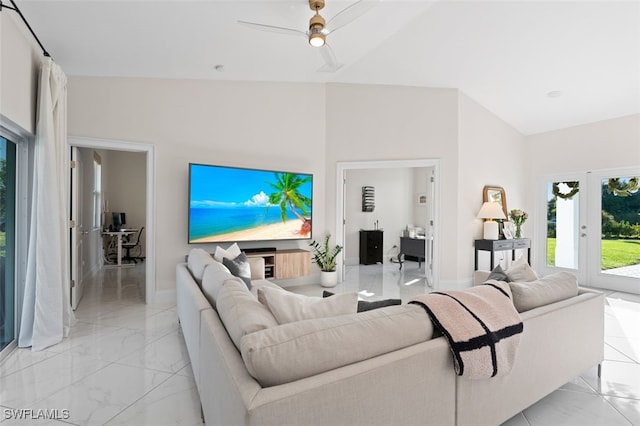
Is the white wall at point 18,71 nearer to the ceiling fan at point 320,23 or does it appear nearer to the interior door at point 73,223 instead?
the interior door at point 73,223

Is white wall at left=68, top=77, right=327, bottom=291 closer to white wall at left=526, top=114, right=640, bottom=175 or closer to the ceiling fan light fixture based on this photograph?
the ceiling fan light fixture

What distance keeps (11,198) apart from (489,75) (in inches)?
219

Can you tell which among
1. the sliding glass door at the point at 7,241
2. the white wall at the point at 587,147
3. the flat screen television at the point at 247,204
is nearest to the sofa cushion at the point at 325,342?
the sliding glass door at the point at 7,241

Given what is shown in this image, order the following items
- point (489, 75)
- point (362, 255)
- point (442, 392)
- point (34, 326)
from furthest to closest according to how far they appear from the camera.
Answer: point (362, 255) < point (489, 75) < point (34, 326) < point (442, 392)

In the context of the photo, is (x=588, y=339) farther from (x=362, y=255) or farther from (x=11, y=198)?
(x=362, y=255)

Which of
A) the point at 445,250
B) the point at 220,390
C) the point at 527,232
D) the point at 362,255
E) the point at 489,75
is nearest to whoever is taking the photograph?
the point at 220,390

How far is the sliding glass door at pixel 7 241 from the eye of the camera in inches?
107

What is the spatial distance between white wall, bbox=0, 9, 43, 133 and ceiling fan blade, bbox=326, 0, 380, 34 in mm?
2387

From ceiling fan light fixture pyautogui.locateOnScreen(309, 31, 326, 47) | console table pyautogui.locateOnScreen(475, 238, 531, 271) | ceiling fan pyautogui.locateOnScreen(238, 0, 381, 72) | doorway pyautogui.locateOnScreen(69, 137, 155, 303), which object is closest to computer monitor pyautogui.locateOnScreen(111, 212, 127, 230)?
doorway pyautogui.locateOnScreen(69, 137, 155, 303)

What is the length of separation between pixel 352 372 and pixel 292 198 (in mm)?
4062

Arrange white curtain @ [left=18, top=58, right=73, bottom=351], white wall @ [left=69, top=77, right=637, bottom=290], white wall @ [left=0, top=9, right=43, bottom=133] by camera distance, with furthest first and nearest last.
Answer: white wall @ [left=69, top=77, right=637, bottom=290] → white curtain @ [left=18, top=58, right=73, bottom=351] → white wall @ [left=0, top=9, right=43, bottom=133]

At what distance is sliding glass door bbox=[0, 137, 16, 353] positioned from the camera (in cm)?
271

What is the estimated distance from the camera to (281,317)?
1.45 m

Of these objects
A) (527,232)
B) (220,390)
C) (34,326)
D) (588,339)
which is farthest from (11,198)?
(527,232)
